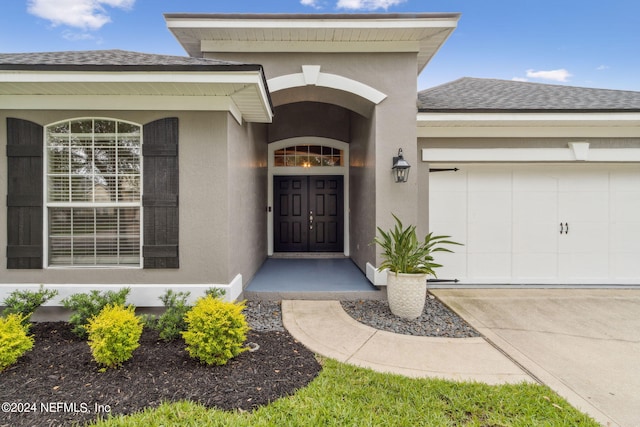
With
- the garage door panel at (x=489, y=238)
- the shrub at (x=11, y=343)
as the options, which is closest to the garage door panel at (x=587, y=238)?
the garage door panel at (x=489, y=238)

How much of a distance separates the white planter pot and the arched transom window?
4.29m

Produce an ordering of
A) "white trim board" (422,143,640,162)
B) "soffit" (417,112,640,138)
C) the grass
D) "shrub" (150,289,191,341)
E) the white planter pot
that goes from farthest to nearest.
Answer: "white trim board" (422,143,640,162), "soffit" (417,112,640,138), the white planter pot, "shrub" (150,289,191,341), the grass

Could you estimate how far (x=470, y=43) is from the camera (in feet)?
40.1

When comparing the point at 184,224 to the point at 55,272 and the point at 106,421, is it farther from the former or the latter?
the point at 106,421

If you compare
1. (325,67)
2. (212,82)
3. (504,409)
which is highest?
(325,67)

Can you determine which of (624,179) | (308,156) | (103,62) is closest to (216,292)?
(103,62)

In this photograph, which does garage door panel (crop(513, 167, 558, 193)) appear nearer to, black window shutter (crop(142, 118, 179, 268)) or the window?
black window shutter (crop(142, 118, 179, 268))

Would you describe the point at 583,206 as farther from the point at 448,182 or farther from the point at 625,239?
the point at 448,182

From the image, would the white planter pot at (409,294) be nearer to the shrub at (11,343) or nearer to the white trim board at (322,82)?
the white trim board at (322,82)

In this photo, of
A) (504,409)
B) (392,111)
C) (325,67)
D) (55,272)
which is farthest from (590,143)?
(55,272)

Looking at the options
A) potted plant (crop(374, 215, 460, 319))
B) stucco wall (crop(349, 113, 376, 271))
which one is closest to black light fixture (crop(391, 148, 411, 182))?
stucco wall (crop(349, 113, 376, 271))

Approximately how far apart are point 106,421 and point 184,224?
2.33 m

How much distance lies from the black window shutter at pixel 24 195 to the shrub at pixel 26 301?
1.46 feet

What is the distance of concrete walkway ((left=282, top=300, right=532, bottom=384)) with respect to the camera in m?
2.71
